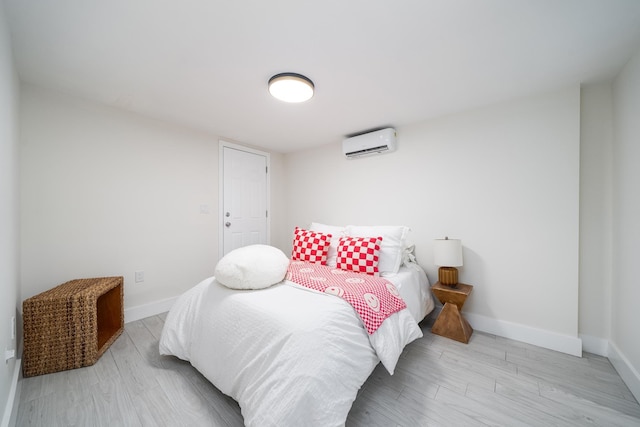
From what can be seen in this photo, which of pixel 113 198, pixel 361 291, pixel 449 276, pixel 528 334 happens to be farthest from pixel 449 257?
pixel 113 198

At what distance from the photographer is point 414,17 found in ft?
4.08

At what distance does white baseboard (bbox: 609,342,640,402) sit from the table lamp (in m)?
1.04

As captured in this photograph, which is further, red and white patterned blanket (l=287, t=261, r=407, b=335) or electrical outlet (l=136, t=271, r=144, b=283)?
electrical outlet (l=136, t=271, r=144, b=283)

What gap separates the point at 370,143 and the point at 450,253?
1.48m

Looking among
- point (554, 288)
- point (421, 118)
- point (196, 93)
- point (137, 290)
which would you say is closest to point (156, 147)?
point (196, 93)

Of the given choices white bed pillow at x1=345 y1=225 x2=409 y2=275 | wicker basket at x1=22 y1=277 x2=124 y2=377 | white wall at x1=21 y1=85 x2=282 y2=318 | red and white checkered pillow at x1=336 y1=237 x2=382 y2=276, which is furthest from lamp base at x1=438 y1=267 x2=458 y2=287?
wicker basket at x1=22 y1=277 x2=124 y2=377

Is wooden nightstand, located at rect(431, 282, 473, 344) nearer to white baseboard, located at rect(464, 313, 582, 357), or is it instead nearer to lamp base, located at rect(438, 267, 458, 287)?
lamp base, located at rect(438, 267, 458, 287)

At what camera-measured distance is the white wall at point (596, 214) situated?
1.80m

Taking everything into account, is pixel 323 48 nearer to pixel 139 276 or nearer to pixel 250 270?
pixel 250 270

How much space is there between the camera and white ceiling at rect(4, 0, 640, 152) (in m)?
1.20

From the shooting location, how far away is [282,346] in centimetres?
113

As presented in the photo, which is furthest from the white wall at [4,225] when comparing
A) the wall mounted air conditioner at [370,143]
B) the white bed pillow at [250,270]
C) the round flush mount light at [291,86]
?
the wall mounted air conditioner at [370,143]

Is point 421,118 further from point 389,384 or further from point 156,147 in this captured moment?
point 156,147

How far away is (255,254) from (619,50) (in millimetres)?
2732
